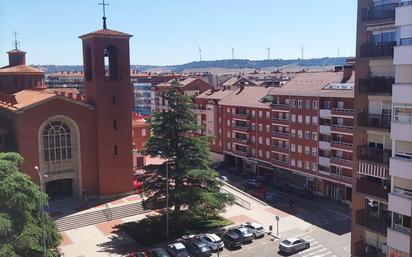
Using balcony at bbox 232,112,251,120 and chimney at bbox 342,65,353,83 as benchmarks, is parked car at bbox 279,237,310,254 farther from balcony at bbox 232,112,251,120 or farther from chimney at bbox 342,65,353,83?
balcony at bbox 232,112,251,120

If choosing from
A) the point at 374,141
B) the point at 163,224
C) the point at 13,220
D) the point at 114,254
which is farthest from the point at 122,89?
the point at 374,141

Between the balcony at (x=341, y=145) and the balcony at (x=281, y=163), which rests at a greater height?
the balcony at (x=341, y=145)

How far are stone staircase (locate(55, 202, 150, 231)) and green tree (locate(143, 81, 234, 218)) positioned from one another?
6406 millimetres

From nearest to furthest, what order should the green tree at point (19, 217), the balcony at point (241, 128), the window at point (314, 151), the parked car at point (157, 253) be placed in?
the green tree at point (19, 217) → the parked car at point (157, 253) → the window at point (314, 151) → the balcony at point (241, 128)

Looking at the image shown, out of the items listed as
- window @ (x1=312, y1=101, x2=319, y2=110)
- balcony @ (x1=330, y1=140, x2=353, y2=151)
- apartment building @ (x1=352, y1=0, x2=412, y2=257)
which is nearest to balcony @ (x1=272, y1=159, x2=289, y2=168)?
balcony @ (x1=330, y1=140, x2=353, y2=151)

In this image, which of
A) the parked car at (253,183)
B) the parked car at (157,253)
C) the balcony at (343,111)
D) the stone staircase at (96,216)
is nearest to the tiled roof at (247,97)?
the parked car at (253,183)

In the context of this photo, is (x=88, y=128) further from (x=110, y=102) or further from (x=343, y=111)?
(x=343, y=111)

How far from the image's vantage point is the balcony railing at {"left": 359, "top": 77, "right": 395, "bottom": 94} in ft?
67.9

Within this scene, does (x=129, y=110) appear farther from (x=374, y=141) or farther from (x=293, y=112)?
(x=374, y=141)

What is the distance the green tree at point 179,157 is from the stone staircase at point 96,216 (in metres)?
6.41

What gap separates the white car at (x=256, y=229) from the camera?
42847 millimetres

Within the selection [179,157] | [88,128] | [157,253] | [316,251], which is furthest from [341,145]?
[88,128]

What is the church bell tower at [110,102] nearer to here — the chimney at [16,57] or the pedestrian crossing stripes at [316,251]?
the chimney at [16,57]

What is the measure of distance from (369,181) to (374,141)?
1.99 meters
